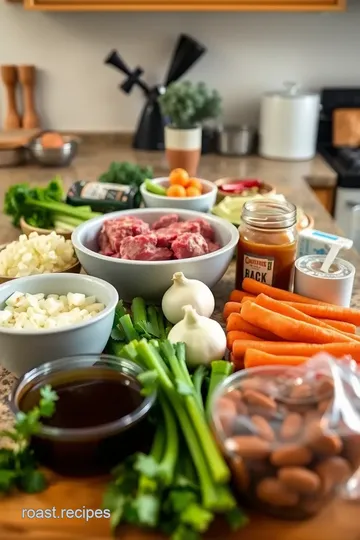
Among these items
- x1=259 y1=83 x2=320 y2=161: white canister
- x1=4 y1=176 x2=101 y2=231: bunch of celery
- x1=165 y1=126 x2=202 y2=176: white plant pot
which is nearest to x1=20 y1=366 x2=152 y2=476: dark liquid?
x1=4 y1=176 x2=101 y2=231: bunch of celery

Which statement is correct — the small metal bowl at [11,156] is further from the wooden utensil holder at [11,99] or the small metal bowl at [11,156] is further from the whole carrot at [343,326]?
the whole carrot at [343,326]

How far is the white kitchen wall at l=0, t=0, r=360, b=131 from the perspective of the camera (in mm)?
2553

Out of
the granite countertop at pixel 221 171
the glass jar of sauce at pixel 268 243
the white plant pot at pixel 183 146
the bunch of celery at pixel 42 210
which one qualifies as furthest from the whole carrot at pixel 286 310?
the white plant pot at pixel 183 146

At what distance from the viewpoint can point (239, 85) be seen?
8.77 ft

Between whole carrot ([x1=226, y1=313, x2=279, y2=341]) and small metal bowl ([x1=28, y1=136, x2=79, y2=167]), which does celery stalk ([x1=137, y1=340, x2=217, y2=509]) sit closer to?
whole carrot ([x1=226, y1=313, x2=279, y2=341])

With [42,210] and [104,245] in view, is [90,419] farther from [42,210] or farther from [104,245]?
[42,210]

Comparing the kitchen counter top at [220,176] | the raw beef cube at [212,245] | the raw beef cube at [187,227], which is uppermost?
the raw beef cube at [187,227]

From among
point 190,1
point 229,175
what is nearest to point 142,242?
point 229,175

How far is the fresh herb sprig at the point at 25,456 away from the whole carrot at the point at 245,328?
1.17ft

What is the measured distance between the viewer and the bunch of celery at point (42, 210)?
146 cm

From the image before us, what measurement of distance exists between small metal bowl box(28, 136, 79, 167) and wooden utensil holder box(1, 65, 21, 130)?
31 cm

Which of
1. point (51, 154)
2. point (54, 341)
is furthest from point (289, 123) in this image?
point (54, 341)

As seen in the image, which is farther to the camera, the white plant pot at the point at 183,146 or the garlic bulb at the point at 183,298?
the white plant pot at the point at 183,146

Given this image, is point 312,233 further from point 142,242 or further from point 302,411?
point 302,411
